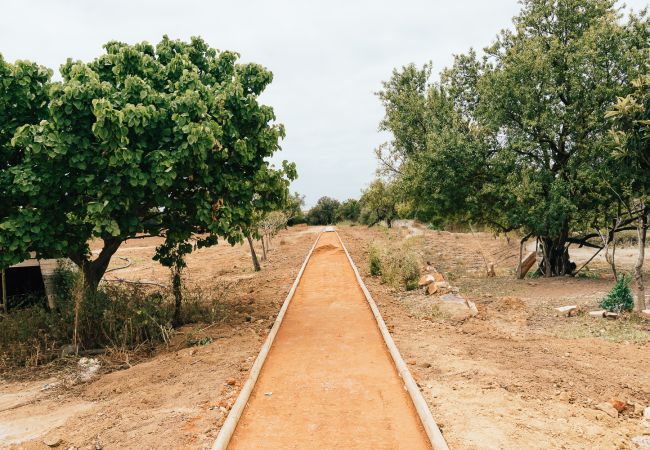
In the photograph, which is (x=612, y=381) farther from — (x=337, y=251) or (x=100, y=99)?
(x=337, y=251)

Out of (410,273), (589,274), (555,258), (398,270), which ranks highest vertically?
(398,270)

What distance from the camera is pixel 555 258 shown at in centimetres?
1673

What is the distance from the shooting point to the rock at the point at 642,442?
4.51 metres

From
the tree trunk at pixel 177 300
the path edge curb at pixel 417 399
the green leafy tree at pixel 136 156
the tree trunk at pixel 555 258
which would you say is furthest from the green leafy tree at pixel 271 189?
the tree trunk at pixel 555 258

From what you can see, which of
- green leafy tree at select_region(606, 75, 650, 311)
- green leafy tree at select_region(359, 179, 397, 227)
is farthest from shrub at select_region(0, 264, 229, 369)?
green leafy tree at select_region(359, 179, 397, 227)

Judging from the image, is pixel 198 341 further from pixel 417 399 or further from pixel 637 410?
pixel 637 410

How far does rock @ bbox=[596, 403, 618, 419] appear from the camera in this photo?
5.21m

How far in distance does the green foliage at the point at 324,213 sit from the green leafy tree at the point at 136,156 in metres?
69.1

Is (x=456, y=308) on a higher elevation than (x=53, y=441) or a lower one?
lower

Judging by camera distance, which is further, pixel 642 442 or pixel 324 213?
pixel 324 213

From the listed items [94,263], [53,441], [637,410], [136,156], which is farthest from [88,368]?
[637,410]

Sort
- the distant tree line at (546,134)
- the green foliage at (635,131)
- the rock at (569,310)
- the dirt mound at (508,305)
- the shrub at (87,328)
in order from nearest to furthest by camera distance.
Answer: the shrub at (87,328) → the green foliage at (635,131) → the rock at (569,310) → the dirt mound at (508,305) → the distant tree line at (546,134)

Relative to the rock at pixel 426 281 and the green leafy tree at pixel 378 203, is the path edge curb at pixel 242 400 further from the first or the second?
the green leafy tree at pixel 378 203

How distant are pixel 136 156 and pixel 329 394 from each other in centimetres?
501
